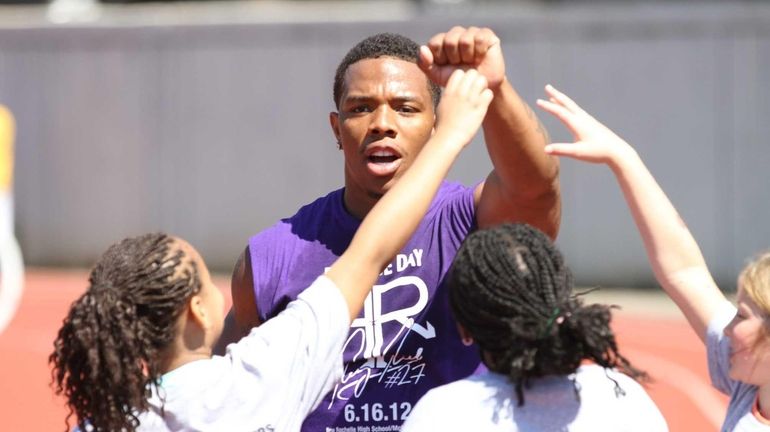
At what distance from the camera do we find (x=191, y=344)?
295 centimetres

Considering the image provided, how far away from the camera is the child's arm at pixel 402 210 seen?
9.71 ft

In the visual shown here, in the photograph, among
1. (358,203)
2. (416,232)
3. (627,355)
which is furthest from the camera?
(627,355)

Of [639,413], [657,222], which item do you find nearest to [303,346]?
[639,413]

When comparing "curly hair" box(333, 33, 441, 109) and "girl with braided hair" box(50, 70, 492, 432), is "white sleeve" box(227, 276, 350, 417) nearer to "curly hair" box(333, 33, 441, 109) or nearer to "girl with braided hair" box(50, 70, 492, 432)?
"girl with braided hair" box(50, 70, 492, 432)

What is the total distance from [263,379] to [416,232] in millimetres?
880

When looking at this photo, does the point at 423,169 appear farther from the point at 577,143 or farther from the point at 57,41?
the point at 57,41

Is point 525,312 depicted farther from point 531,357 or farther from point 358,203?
point 358,203

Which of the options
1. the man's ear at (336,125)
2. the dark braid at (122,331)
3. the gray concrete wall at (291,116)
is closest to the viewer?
the dark braid at (122,331)

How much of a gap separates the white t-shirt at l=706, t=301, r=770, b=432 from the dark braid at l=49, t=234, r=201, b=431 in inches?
51.1

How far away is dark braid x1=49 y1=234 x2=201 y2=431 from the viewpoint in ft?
9.26

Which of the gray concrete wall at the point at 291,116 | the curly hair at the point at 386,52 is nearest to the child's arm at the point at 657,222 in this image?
the curly hair at the point at 386,52

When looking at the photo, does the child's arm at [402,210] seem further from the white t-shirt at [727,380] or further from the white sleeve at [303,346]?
the white t-shirt at [727,380]

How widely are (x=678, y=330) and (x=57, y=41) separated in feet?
27.2

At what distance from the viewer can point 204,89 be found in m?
14.7
